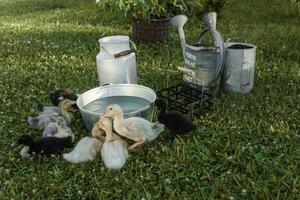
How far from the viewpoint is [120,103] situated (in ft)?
11.8

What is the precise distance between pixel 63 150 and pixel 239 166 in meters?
1.32

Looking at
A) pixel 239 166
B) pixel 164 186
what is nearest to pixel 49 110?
pixel 164 186

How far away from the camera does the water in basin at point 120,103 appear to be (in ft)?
11.5

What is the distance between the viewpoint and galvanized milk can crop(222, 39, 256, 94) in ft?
12.7

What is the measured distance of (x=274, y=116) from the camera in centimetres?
351

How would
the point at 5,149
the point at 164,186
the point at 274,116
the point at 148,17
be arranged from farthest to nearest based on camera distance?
the point at 148,17 < the point at 274,116 < the point at 5,149 < the point at 164,186

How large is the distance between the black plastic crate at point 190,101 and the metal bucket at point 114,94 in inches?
6.8

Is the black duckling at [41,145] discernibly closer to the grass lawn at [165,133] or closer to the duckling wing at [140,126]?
the grass lawn at [165,133]

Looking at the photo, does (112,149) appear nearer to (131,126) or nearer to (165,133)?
(131,126)

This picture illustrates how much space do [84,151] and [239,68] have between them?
172 cm

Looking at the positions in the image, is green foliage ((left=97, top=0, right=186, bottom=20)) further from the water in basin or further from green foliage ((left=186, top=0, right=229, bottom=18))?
the water in basin

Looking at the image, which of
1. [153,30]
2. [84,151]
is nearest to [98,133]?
[84,151]

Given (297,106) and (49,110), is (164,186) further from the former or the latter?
(297,106)

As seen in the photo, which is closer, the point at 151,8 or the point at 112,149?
the point at 112,149
